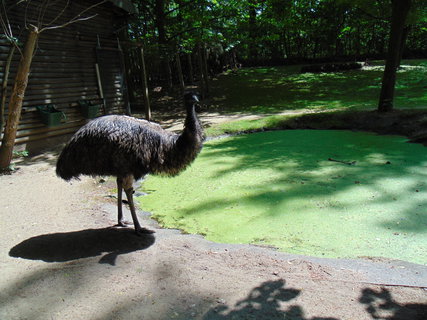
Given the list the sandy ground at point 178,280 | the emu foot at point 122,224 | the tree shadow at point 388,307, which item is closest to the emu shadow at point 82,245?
the sandy ground at point 178,280

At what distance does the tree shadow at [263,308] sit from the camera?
2162mm

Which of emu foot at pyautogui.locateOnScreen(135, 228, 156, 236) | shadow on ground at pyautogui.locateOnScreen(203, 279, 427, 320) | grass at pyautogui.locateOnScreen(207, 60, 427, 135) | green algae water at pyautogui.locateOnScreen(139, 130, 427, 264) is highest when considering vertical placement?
grass at pyautogui.locateOnScreen(207, 60, 427, 135)

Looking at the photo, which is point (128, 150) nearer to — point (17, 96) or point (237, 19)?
point (17, 96)

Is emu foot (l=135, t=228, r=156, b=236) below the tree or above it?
below

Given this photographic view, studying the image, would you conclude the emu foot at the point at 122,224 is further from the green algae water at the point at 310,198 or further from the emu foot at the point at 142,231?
the green algae water at the point at 310,198

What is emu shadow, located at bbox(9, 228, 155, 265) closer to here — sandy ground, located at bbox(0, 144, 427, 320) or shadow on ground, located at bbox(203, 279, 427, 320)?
sandy ground, located at bbox(0, 144, 427, 320)

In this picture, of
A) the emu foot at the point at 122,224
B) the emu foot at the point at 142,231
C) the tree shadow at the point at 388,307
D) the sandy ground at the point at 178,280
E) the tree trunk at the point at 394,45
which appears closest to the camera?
the tree shadow at the point at 388,307

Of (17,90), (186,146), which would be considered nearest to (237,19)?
A: (17,90)

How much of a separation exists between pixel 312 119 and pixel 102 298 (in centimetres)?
743

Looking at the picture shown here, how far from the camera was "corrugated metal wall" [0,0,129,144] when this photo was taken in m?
7.48

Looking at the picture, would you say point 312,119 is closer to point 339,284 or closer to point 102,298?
point 339,284

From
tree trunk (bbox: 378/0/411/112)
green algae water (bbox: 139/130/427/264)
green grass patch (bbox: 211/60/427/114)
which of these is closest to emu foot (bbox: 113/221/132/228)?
green algae water (bbox: 139/130/427/264)

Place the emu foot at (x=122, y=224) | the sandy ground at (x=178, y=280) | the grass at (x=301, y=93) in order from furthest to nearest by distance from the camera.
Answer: the grass at (x=301, y=93) < the emu foot at (x=122, y=224) < the sandy ground at (x=178, y=280)

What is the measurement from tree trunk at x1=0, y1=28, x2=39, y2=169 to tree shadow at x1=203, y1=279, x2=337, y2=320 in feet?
16.7
